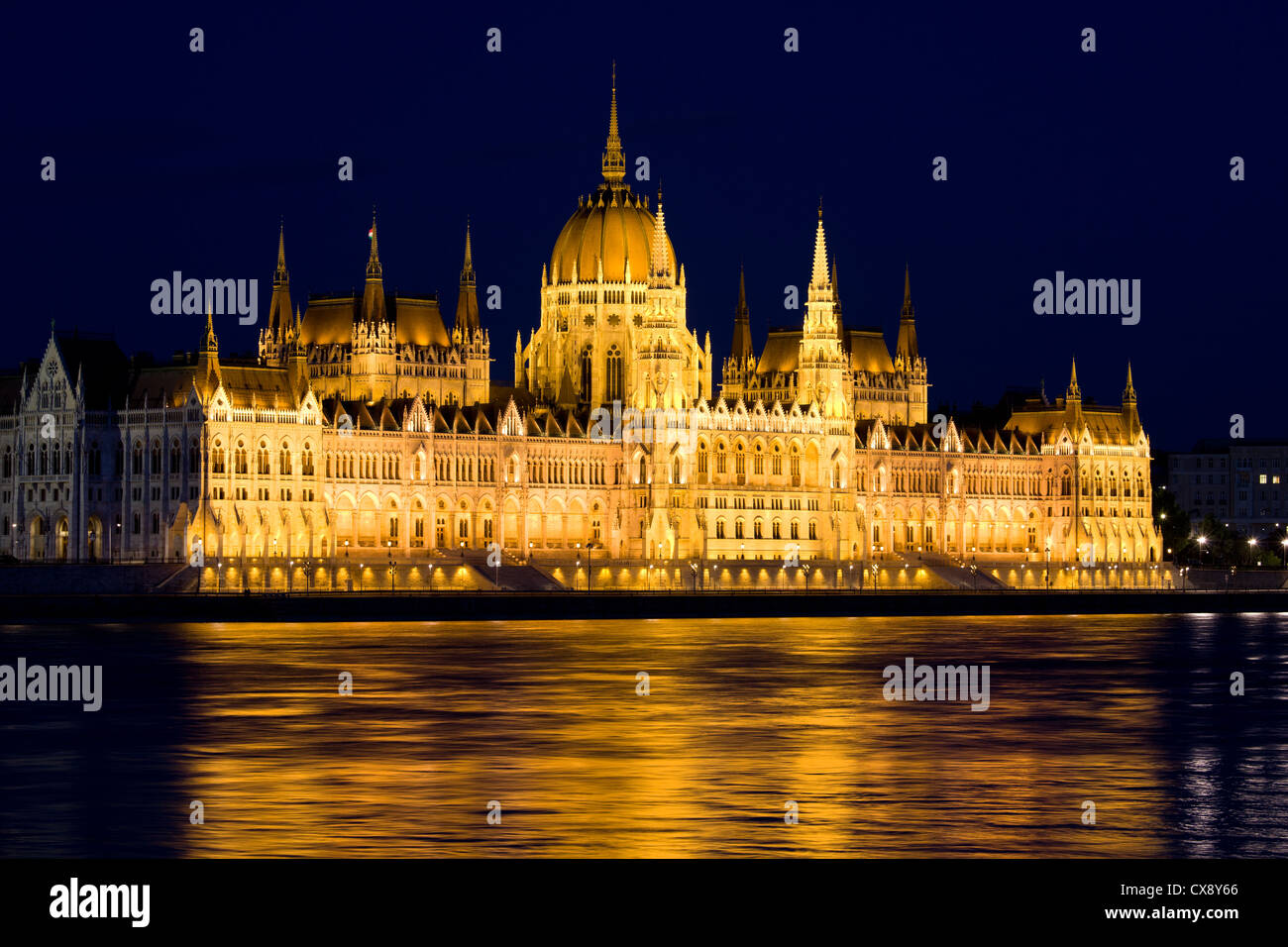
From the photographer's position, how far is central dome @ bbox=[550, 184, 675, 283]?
6383 inches

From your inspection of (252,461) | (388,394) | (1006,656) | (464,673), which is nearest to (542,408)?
(388,394)

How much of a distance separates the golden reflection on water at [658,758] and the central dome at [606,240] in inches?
3451

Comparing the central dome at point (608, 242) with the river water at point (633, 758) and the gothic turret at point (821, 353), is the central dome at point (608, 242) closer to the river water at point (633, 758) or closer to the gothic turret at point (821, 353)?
the gothic turret at point (821, 353)

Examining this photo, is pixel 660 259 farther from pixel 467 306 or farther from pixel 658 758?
pixel 658 758

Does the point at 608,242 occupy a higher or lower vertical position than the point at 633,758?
higher

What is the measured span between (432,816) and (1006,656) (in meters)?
47.2

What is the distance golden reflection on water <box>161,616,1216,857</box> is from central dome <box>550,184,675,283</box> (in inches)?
3453

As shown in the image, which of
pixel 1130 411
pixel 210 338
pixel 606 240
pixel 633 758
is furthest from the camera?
pixel 1130 411

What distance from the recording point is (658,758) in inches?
1614

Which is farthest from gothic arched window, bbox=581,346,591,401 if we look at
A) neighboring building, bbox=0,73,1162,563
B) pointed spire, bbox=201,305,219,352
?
pointed spire, bbox=201,305,219,352

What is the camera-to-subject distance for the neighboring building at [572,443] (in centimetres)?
13100

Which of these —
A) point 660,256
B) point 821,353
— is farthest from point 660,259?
point 821,353

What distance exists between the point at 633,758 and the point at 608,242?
123391mm
